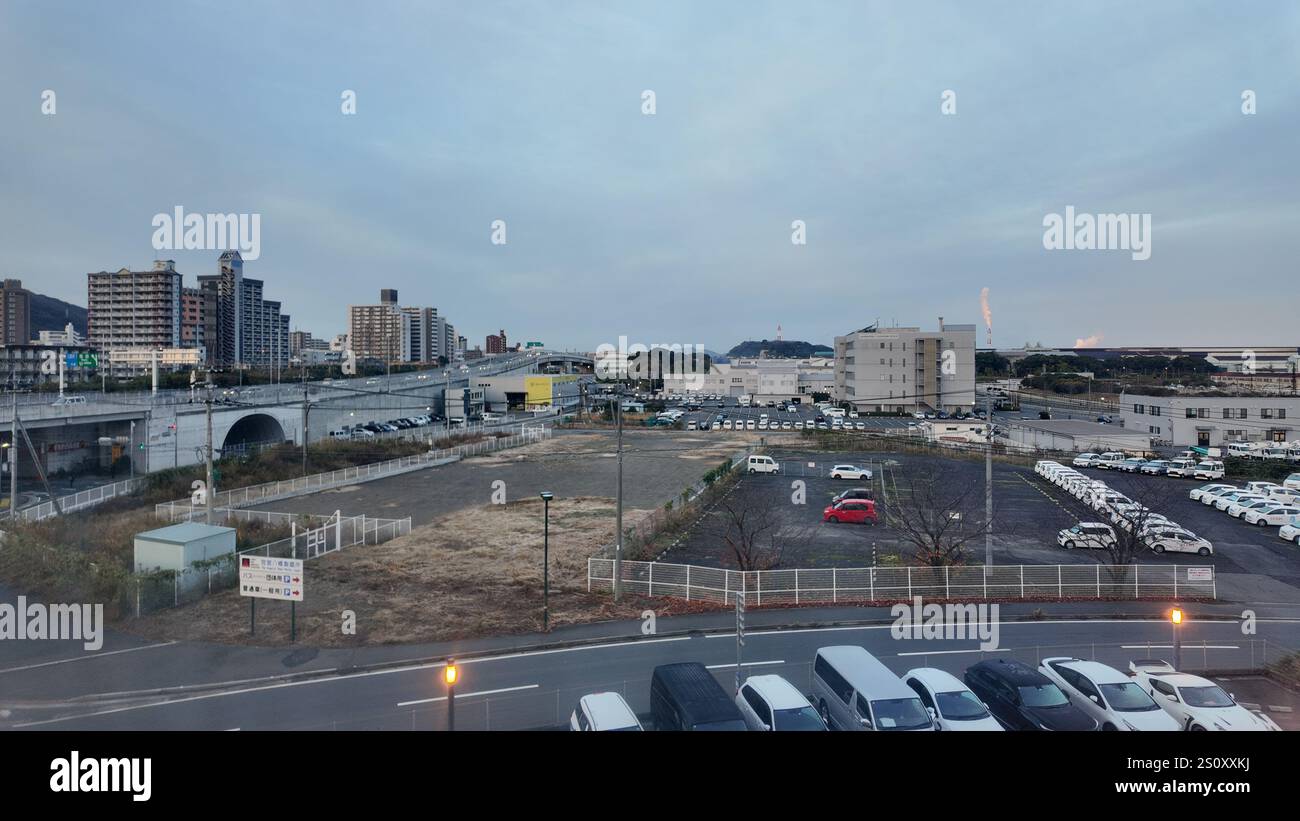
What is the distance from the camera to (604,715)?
24.6ft

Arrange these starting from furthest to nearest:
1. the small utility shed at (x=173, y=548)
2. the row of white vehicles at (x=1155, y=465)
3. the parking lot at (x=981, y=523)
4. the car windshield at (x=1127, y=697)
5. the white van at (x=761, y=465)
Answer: the white van at (x=761, y=465) < the row of white vehicles at (x=1155, y=465) < the parking lot at (x=981, y=523) < the small utility shed at (x=173, y=548) < the car windshield at (x=1127, y=697)

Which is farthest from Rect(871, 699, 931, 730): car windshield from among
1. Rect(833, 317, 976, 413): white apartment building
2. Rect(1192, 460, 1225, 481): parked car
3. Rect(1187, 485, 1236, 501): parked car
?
Rect(833, 317, 976, 413): white apartment building

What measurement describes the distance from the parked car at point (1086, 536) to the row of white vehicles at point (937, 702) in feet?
29.7

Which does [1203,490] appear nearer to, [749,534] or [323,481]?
[749,534]

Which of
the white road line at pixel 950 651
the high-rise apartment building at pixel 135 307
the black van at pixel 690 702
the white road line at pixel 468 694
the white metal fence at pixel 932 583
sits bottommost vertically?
the white road line at pixel 950 651

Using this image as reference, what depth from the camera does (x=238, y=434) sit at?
40.9 metres

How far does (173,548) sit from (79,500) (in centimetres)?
1230

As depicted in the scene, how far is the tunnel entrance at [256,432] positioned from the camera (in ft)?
129

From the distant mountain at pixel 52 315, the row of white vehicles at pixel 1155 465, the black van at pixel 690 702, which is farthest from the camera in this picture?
the distant mountain at pixel 52 315

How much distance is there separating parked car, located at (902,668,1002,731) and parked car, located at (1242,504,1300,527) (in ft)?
70.6

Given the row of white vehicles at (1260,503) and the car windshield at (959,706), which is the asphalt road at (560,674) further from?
the row of white vehicles at (1260,503)

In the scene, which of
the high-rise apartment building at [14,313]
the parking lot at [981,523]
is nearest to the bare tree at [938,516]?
the parking lot at [981,523]
